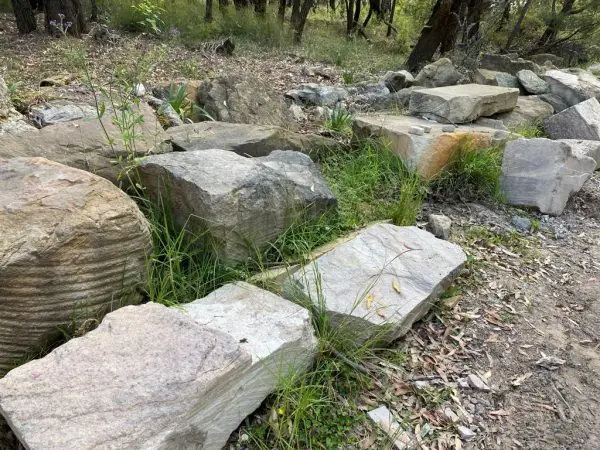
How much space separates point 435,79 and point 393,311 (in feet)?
15.2

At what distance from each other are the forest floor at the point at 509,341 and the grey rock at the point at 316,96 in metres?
2.47

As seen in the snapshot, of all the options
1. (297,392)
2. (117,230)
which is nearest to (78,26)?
(117,230)

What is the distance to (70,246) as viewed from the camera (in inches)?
68.3

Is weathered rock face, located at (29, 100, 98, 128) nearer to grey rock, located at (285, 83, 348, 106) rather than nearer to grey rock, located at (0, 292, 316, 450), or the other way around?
grey rock, located at (0, 292, 316, 450)

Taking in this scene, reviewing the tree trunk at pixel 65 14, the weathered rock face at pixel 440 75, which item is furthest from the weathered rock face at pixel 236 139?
the tree trunk at pixel 65 14

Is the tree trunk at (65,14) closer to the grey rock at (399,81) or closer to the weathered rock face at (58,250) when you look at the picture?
the grey rock at (399,81)

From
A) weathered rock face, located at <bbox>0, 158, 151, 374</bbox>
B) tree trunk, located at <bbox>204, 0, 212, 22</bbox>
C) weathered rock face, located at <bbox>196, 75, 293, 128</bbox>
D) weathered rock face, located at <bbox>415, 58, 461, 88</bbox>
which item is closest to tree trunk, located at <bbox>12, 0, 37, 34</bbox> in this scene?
tree trunk, located at <bbox>204, 0, 212, 22</bbox>

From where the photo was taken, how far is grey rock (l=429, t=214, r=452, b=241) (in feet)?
10.3

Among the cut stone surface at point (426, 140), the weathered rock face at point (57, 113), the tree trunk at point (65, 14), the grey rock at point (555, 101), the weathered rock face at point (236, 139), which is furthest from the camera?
the tree trunk at point (65, 14)

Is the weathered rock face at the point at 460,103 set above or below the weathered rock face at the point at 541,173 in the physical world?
above

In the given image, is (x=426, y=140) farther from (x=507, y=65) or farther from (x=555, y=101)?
(x=507, y=65)

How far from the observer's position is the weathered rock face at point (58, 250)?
167 centimetres

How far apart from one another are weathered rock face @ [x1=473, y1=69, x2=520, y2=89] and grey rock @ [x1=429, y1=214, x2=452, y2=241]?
11.4ft

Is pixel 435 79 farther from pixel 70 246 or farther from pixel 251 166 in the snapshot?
pixel 70 246
